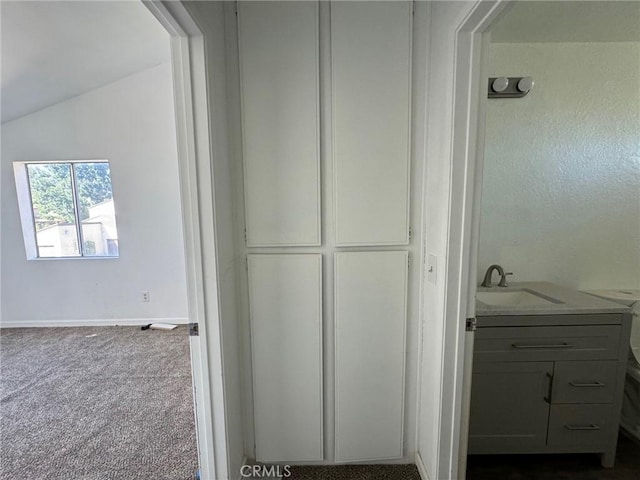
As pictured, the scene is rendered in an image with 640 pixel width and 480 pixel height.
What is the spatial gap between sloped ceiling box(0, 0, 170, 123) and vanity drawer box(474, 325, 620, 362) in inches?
124

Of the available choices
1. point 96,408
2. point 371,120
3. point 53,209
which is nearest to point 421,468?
point 371,120

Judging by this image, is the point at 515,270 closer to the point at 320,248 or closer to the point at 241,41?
the point at 320,248

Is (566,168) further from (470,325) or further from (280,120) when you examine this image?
(280,120)

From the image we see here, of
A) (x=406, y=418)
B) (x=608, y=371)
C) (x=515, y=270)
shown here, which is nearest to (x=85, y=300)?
(x=406, y=418)

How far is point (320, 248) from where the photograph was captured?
1470 millimetres

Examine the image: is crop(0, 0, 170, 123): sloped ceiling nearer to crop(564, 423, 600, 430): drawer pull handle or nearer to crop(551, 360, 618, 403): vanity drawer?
crop(551, 360, 618, 403): vanity drawer

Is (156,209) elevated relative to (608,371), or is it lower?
elevated

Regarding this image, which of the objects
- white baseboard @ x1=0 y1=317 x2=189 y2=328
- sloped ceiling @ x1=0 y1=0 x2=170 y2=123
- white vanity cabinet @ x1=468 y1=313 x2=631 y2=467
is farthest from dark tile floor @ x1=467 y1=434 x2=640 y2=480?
sloped ceiling @ x1=0 y1=0 x2=170 y2=123

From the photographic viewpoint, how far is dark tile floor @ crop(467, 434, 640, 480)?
1598 millimetres

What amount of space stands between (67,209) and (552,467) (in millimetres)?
5112

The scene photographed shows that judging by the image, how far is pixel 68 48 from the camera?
7.98ft

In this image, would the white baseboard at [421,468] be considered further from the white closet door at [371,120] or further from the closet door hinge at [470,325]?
the white closet door at [371,120]

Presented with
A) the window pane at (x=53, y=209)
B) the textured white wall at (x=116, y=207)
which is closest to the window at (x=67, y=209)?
the window pane at (x=53, y=209)

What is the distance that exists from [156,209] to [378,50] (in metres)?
3.14
